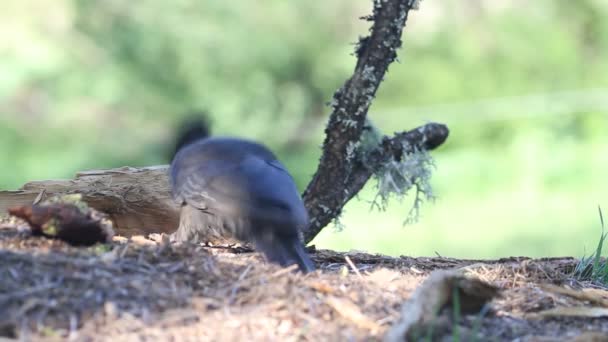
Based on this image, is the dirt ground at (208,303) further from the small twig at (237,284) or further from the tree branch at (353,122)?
the tree branch at (353,122)

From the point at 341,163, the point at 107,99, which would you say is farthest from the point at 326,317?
the point at 107,99

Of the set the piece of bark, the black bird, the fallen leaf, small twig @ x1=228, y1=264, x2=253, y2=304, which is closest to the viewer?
small twig @ x1=228, y1=264, x2=253, y2=304

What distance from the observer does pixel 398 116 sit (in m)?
9.52

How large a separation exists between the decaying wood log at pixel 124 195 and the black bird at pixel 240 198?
175 millimetres

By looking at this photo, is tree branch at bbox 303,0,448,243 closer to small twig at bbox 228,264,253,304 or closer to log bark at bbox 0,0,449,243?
log bark at bbox 0,0,449,243

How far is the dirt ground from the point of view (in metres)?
2.36

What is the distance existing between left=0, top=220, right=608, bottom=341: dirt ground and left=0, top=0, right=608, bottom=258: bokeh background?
542cm

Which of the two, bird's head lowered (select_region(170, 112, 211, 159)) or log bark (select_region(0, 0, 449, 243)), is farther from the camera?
bird's head lowered (select_region(170, 112, 211, 159))

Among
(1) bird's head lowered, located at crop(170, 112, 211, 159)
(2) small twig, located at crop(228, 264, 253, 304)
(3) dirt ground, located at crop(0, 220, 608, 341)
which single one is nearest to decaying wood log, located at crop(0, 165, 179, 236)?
(1) bird's head lowered, located at crop(170, 112, 211, 159)

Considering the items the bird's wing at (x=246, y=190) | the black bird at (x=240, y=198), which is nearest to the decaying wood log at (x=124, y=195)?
the black bird at (x=240, y=198)

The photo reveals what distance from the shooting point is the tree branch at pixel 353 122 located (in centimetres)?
408

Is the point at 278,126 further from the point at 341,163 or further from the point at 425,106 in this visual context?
the point at 341,163

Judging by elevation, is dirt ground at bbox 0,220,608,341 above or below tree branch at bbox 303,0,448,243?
below

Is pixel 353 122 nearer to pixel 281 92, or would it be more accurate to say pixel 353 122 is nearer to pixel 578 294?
pixel 578 294
